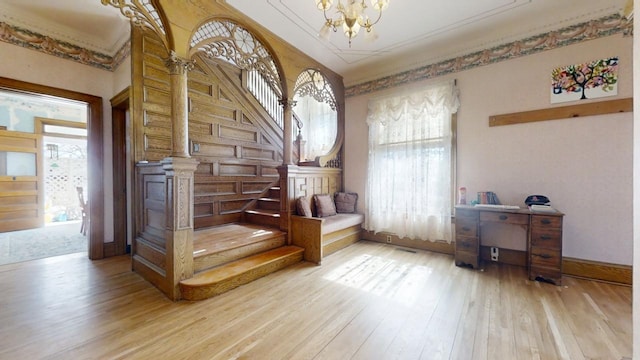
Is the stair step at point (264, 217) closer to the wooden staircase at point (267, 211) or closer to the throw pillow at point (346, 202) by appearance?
the wooden staircase at point (267, 211)

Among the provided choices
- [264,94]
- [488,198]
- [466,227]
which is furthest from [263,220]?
[488,198]

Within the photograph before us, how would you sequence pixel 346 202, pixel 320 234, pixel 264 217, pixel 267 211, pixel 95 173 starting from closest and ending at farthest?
1. pixel 320 234
2. pixel 95 173
3. pixel 264 217
4. pixel 267 211
5. pixel 346 202

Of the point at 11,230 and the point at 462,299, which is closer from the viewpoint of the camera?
the point at 462,299

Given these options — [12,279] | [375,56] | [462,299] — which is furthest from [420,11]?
[12,279]

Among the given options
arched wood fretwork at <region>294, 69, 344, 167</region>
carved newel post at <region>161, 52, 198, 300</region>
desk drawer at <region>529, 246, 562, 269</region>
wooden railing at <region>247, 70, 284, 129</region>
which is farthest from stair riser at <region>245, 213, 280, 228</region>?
desk drawer at <region>529, 246, 562, 269</region>

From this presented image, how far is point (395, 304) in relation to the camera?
2230 millimetres

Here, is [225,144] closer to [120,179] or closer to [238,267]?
[120,179]

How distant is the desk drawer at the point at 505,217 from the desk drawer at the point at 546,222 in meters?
0.07

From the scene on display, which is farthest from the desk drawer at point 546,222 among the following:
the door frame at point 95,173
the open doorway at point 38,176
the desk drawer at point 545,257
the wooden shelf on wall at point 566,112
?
the open doorway at point 38,176

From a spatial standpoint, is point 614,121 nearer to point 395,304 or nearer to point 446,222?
point 446,222

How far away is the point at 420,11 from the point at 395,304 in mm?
3259

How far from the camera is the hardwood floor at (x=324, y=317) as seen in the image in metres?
1.63

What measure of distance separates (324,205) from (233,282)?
1865mm

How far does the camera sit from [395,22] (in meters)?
3.02
